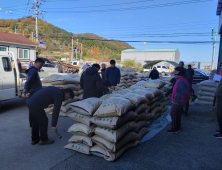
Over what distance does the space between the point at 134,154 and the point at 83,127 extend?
108cm

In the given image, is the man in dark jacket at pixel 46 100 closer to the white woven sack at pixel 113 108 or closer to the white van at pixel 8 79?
the white woven sack at pixel 113 108

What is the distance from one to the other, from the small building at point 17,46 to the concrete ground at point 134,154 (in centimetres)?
1811

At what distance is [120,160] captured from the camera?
132 inches

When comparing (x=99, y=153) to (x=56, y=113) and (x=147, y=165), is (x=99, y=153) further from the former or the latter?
(x=56, y=113)

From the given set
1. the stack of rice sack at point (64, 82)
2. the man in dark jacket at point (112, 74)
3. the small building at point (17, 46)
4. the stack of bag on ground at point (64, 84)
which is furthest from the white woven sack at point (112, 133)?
the small building at point (17, 46)

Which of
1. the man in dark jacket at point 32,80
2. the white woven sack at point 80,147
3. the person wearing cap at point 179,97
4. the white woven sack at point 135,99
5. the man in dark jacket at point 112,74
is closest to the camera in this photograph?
the white woven sack at point 80,147

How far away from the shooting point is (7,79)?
660 cm

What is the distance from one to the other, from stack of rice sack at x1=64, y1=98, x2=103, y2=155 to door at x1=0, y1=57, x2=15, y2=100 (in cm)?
393

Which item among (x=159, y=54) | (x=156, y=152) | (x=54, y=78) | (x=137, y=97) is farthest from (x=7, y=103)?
(x=159, y=54)

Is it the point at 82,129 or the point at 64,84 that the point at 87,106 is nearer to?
the point at 82,129

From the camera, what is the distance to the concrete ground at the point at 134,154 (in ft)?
10.4

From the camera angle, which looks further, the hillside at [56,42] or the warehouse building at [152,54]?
the hillside at [56,42]

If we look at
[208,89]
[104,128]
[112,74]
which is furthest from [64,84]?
[208,89]

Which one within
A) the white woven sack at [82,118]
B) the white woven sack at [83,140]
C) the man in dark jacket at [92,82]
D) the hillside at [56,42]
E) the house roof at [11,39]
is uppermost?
the hillside at [56,42]
